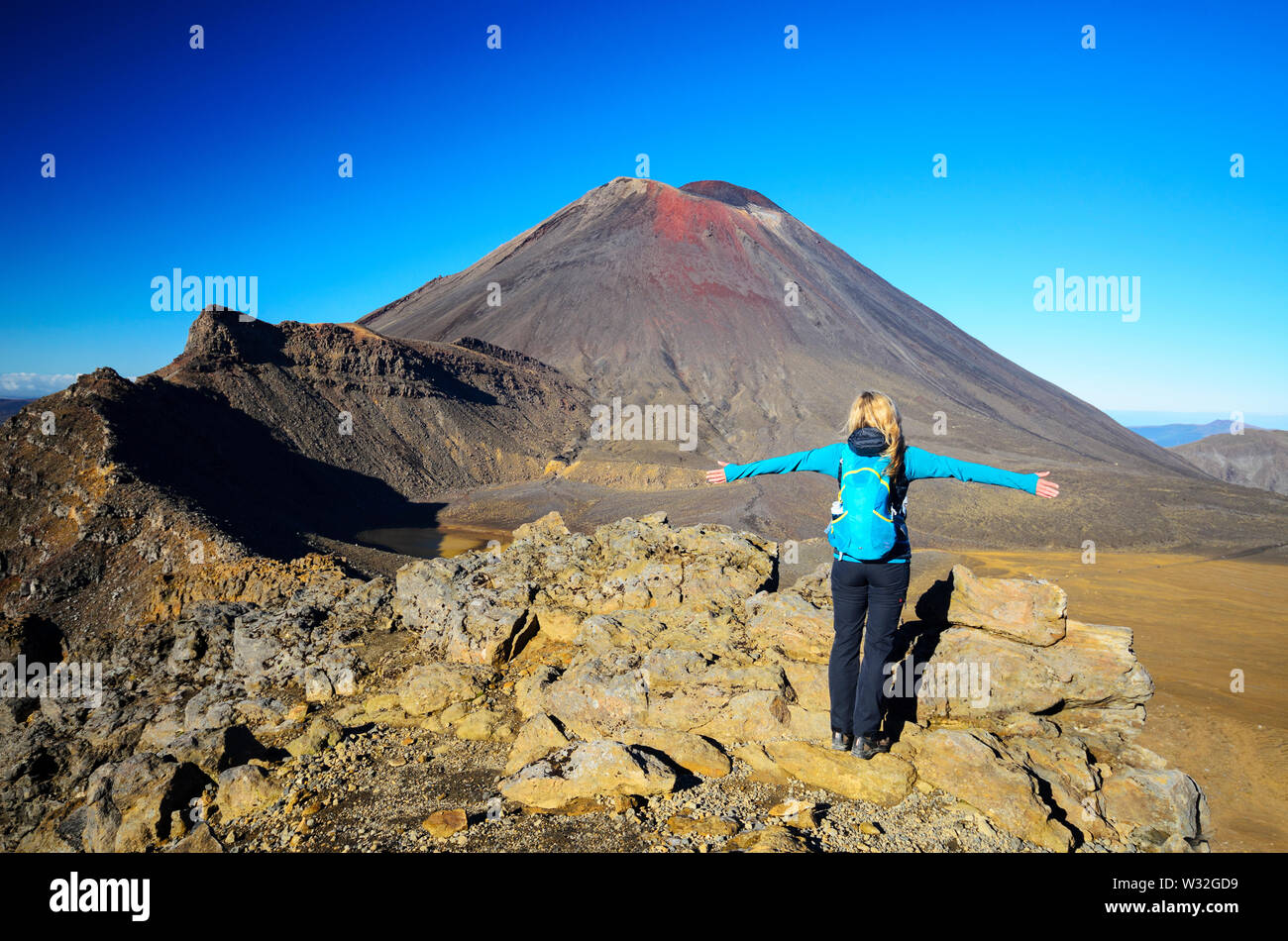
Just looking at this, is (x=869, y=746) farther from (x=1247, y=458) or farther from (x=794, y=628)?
(x=1247, y=458)

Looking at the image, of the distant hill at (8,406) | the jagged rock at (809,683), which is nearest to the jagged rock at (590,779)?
the jagged rock at (809,683)

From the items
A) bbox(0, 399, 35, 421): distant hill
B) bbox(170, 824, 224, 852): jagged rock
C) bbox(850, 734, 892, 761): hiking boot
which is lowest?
bbox(170, 824, 224, 852): jagged rock

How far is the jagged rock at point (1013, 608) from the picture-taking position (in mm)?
4555

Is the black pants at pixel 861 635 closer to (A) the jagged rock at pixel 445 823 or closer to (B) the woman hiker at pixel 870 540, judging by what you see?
(B) the woman hiker at pixel 870 540

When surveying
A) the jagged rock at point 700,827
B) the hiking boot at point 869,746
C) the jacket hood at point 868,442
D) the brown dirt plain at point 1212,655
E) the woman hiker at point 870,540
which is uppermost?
the jacket hood at point 868,442

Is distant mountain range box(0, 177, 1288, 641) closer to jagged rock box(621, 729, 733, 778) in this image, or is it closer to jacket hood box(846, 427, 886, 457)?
jagged rock box(621, 729, 733, 778)

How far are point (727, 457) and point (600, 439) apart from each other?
7.60m

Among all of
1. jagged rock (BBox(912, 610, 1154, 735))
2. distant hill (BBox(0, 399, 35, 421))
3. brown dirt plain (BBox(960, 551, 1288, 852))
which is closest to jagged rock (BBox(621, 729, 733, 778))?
jagged rock (BBox(912, 610, 1154, 735))

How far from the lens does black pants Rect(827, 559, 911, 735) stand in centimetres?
343

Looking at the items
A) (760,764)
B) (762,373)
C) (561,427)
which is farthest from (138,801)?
(762,373)

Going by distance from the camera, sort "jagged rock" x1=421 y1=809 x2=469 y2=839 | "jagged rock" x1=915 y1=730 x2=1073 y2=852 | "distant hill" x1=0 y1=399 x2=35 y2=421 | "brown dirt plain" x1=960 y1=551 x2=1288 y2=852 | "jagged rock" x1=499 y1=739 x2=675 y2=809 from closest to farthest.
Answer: "jagged rock" x1=421 y1=809 x2=469 y2=839
"jagged rock" x1=915 y1=730 x2=1073 y2=852
"jagged rock" x1=499 y1=739 x2=675 y2=809
"brown dirt plain" x1=960 y1=551 x2=1288 y2=852
"distant hill" x1=0 y1=399 x2=35 y2=421

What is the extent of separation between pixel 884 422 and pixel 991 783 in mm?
1970

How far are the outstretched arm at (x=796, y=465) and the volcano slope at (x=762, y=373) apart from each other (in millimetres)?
16840

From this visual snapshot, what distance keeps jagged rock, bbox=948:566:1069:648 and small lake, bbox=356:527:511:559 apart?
54.0 feet
